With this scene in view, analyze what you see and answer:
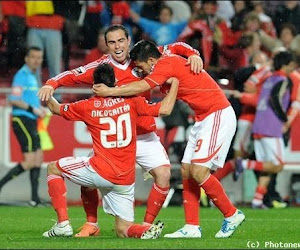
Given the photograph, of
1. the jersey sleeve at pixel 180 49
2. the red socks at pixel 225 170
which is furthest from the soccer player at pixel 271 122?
the jersey sleeve at pixel 180 49

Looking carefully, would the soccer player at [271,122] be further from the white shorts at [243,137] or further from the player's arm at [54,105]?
the player's arm at [54,105]

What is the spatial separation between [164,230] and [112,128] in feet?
6.58

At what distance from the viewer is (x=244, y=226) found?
42.2 feet

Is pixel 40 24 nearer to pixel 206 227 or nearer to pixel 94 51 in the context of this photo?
pixel 94 51

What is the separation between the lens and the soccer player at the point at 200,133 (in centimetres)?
1093

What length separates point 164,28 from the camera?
18625 mm

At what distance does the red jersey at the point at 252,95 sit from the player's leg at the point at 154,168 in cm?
506

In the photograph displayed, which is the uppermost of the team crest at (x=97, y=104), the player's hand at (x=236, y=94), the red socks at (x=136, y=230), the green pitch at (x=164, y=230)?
the team crest at (x=97, y=104)

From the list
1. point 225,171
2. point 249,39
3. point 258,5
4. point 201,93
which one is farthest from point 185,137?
point 201,93

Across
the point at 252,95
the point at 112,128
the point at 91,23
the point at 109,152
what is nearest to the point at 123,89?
the point at 112,128

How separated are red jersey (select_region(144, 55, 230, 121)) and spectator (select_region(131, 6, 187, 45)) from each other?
7441 mm

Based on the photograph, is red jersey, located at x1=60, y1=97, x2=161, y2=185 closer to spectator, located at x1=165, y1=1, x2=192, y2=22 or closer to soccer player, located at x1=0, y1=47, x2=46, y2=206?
soccer player, located at x1=0, y1=47, x2=46, y2=206

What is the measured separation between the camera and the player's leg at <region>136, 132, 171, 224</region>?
449 inches

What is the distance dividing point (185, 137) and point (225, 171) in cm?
77
